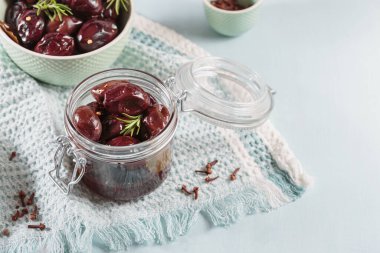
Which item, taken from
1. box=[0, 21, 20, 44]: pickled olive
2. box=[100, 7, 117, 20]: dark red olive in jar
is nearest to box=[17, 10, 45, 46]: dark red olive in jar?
box=[0, 21, 20, 44]: pickled olive

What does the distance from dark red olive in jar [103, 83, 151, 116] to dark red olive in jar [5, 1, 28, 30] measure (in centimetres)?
34

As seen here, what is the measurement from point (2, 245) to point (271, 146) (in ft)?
1.95

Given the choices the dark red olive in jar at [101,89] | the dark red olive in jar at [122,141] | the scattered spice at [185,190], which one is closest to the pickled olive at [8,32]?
the dark red olive in jar at [101,89]

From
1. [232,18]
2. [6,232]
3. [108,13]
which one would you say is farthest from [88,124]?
[232,18]

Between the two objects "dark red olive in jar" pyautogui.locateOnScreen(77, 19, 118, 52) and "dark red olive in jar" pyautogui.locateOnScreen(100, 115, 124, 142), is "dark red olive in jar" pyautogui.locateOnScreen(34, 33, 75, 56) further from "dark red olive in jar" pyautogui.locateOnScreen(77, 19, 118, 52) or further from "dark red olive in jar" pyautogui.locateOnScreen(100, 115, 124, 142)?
"dark red olive in jar" pyautogui.locateOnScreen(100, 115, 124, 142)

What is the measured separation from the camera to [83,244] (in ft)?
4.33

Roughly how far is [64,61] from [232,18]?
1.45 feet

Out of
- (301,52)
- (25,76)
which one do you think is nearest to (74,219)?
(25,76)

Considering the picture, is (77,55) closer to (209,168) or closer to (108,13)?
(108,13)

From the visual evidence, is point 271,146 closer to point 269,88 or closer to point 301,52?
point 269,88

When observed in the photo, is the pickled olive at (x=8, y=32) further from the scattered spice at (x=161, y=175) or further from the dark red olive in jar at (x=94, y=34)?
the scattered spice at (x=161, y=175)

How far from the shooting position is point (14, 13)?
5.04 ft

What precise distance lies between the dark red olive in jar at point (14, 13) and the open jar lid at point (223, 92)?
0.36m

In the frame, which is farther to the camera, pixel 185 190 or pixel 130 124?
pixel 185 190
